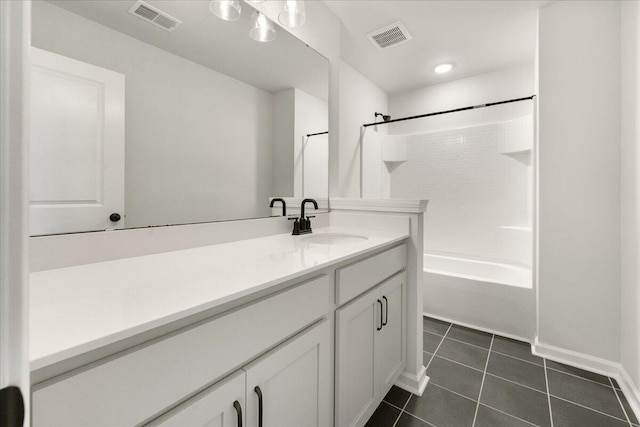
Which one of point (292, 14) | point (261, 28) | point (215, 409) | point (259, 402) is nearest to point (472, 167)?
point (292, 14)

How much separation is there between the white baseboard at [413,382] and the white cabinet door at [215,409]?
1.21 m

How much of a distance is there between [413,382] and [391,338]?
1.26ft

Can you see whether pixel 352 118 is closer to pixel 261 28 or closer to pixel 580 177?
pixel 261 28

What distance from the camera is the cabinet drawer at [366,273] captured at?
1069 mm

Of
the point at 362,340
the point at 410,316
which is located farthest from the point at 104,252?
the point at 410,316

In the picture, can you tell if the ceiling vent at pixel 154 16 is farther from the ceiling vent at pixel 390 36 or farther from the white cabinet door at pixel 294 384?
the ceiling vent at pixel 390 36

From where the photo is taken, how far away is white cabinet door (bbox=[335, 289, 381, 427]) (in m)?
1.06

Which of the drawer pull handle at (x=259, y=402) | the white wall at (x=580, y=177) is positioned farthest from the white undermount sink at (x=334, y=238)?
the white wall at (x=580, y=177)

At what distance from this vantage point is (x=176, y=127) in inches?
45.1

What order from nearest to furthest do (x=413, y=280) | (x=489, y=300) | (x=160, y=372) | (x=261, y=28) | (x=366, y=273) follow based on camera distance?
(x=160, y=372)
(x=366, y=273)
(x=261, y=28)
(x=413, y=280)
(x=489, y=300)

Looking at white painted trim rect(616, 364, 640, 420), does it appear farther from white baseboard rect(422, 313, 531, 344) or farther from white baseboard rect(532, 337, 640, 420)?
white baseboard rect(422, 313, 531, 344)

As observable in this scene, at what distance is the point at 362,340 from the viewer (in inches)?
46.9

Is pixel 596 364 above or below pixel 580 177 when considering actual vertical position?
below

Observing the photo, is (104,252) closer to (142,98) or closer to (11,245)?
(142,98)
